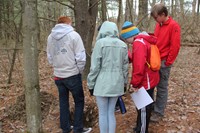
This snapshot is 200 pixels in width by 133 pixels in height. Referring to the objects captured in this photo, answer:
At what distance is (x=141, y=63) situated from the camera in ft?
10.7

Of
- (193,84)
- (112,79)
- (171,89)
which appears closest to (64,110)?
(112,79)

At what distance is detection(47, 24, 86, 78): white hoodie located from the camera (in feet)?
12.2

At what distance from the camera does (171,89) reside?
6.33 m

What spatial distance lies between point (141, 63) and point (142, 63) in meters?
0.01

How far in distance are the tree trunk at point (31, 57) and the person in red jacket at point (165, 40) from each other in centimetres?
185

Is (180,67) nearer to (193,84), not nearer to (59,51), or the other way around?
(193,84)

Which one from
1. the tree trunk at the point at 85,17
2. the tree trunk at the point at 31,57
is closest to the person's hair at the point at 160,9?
the tree trunk at the point at 31,57

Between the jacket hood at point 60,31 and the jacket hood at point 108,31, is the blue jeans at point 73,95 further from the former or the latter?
the jacket hood at point 108,31

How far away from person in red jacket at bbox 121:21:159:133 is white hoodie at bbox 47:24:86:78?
2.43 feet

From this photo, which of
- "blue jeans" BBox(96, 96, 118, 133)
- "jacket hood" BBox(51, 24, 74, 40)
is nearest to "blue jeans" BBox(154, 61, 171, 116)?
"blue jeans" BBox(96, 96, 118, 133)

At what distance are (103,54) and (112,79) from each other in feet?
1.20

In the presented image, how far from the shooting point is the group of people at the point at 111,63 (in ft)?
10.8

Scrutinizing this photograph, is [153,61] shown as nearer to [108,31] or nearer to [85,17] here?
[108,31]

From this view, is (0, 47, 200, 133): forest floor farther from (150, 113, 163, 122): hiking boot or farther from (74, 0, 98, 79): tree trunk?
(74, 0, 98, 79): tree trunk
